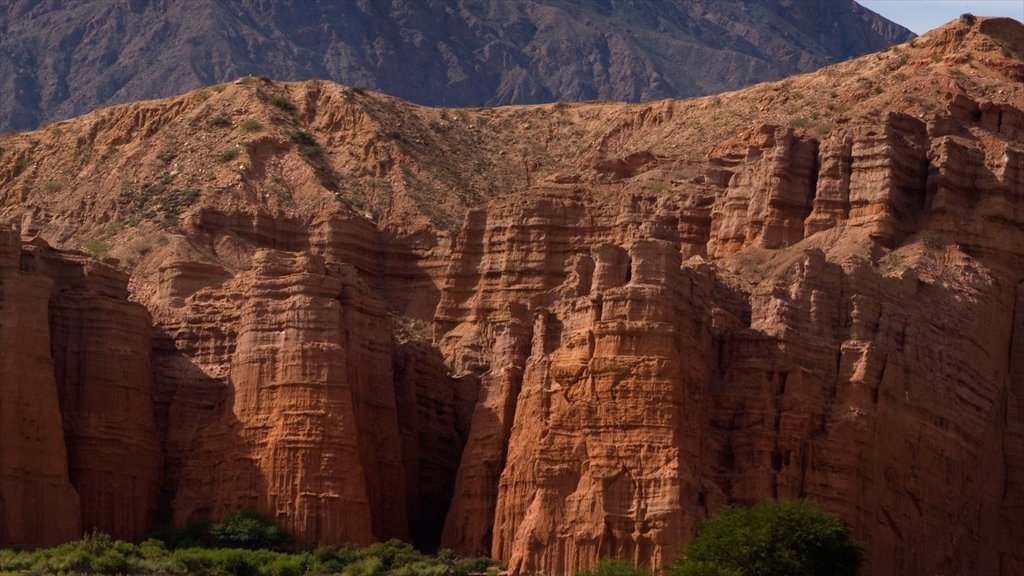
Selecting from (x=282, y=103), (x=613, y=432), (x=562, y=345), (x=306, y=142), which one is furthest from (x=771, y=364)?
(x=282, y=103)

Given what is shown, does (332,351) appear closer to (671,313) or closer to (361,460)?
(361,460)

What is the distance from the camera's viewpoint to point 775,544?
308 ft

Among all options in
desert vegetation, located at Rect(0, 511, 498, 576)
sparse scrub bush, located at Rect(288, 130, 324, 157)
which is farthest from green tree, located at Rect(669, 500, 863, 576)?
sparse scrub bush, located at Rect(288, 130, 324, 157)

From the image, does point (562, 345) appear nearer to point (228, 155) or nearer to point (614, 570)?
point (614, 570)

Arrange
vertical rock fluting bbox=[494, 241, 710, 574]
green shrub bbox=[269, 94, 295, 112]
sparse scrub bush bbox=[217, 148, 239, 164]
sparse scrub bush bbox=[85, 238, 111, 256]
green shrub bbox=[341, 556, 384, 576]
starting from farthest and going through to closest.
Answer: green shrub bbox=[269, 94, 295, 112], sparse scrub bush bbox=[217, 148, 239, 164], sparse scrub bush bbox=[85, 238, 111, 256], green shrub bbox=[341, 556, 384, 576], vertical rock fluting bbox=[494, 241, 710, 574]

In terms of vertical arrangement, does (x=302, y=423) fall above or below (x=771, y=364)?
below

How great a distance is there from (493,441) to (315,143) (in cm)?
3505

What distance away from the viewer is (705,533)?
93.8 m

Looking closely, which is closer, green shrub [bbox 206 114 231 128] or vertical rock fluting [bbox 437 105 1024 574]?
vertical rock fluting [bbox 437 105 1024 574]

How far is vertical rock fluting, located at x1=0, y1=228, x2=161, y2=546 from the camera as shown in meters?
99.7

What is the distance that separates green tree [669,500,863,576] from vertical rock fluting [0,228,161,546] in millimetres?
20135

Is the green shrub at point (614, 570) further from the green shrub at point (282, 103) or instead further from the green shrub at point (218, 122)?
the green shrub at point (282, 103)

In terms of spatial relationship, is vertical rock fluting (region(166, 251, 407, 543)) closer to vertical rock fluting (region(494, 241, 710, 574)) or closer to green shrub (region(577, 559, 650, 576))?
vertical rock fluting (region(494, 241, 710, 574))

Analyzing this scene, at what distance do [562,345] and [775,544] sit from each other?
36.9 ft
